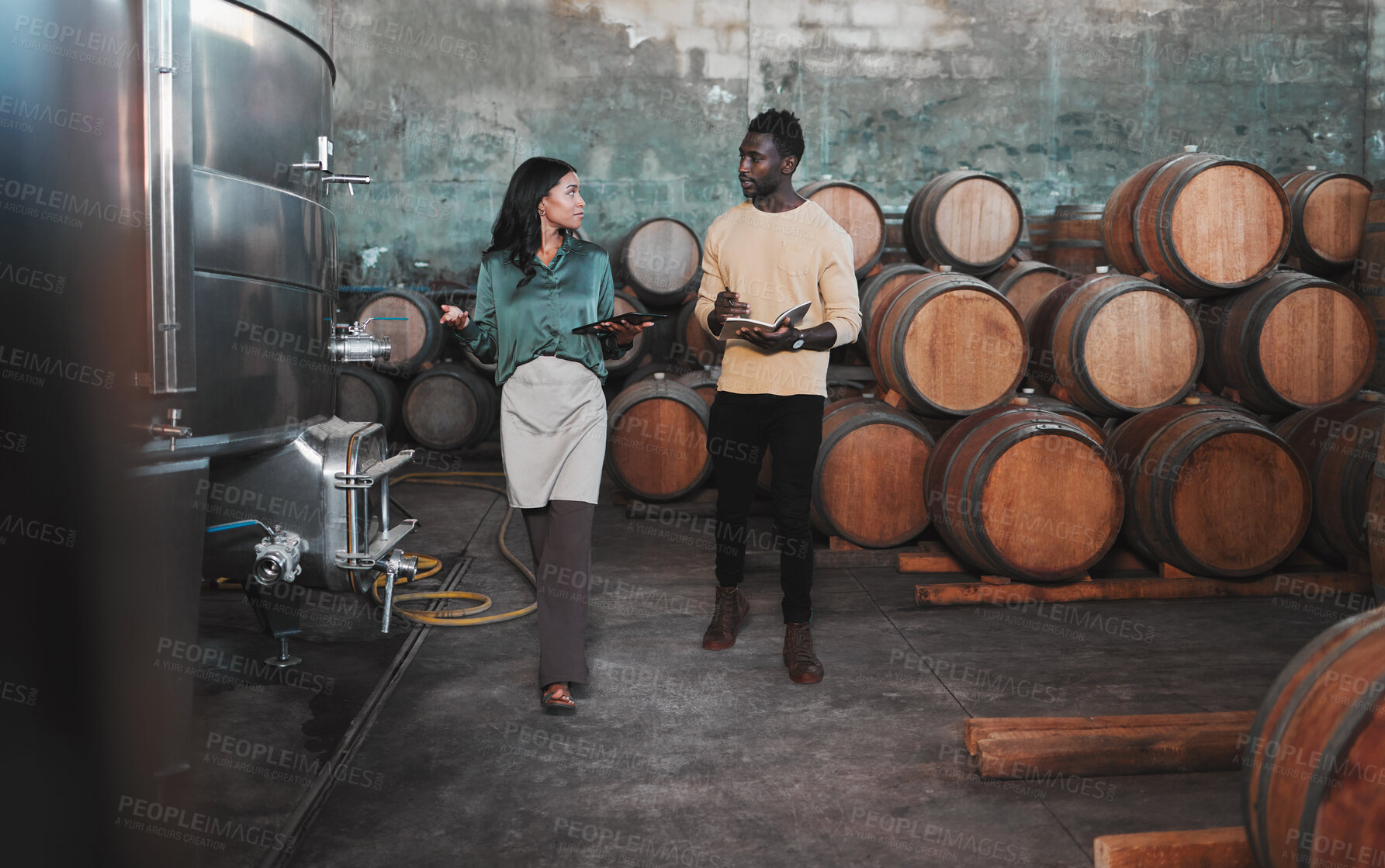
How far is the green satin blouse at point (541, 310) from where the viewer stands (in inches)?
116

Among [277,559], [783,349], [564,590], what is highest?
[783,349]

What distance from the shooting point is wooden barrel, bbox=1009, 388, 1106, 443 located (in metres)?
4.55

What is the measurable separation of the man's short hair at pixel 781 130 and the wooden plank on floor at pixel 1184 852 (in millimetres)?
2186

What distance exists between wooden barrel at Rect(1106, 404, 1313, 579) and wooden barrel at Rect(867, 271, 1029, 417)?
728mm

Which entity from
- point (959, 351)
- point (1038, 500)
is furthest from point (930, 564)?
point (959, 351)

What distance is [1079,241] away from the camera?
728 cm

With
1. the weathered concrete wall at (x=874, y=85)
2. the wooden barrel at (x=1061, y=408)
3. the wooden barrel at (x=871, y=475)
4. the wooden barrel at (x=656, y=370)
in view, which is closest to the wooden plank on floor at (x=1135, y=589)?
the wooden barrel at (x=871, y=475)

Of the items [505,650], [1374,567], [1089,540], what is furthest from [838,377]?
[1374,567]

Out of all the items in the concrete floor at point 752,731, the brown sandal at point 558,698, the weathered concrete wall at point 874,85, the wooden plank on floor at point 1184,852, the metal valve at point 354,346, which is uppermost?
the weathered concrete wall at point 874,85

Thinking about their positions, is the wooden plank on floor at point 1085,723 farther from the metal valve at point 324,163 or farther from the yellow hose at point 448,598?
the metal valve at point 324,163

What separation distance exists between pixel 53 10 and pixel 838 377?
4.02 m

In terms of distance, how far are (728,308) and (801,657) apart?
113 centimetres

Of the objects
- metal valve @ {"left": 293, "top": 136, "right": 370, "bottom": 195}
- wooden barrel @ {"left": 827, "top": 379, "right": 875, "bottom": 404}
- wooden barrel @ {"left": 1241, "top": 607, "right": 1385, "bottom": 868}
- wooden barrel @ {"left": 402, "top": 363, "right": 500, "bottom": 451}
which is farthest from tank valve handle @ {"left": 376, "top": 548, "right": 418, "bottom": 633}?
wooden barrel @ {"left": 402, "top": 363, "right": 500, "bottom": 451}

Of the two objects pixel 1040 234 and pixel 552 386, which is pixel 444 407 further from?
pixel 552 386
